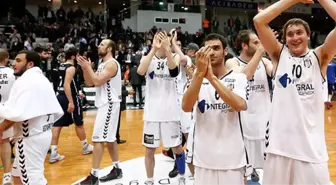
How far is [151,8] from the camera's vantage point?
781 inches

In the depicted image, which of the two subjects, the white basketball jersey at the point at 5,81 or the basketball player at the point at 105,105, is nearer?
the basketball player at the point at 105,105

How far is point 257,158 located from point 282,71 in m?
1.64

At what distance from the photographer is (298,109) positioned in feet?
9.03

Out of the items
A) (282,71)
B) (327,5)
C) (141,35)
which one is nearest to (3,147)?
(282,71)

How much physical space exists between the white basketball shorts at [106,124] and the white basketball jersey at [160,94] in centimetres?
52

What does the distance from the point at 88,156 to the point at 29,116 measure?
335cm

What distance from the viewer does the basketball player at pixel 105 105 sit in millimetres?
4957

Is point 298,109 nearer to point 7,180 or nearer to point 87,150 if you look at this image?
point 7,180

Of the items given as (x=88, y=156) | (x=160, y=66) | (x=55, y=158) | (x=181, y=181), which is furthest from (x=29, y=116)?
(x=88, y=156)

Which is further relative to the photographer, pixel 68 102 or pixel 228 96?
pixel 68 102

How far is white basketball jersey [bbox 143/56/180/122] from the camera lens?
482cm

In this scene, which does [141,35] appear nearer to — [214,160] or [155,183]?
[155,183]

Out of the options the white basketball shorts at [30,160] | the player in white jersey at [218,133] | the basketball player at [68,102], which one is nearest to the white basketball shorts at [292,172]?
the player in white jersey at [218,133]

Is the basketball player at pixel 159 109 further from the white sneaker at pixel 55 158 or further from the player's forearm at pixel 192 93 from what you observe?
the white sneaker at pixel 55 158
